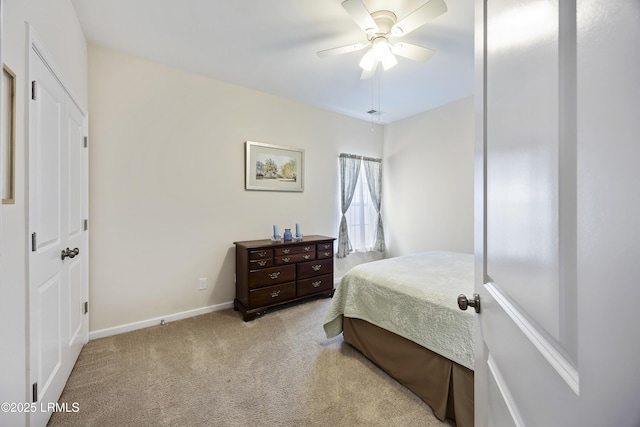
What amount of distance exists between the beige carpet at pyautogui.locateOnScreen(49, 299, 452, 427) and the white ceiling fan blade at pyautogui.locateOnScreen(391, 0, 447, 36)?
95.2 inches

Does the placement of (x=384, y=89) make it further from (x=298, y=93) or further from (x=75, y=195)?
(x=75, y=195)

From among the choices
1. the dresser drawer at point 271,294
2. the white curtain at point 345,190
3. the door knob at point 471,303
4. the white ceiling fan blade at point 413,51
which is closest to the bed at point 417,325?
the door knob at point 471,303

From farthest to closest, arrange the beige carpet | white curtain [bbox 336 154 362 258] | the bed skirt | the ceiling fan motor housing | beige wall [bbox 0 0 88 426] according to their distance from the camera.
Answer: white curtain [bbox 336 154 362 258], the ceiling fan motor housing, the beige carpet, the bed skirt, beige wall [bbox 0 0 88 426]

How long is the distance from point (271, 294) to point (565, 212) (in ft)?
9.37

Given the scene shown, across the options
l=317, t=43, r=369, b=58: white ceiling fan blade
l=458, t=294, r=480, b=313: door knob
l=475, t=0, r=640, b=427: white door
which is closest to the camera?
l=475, t=0, r=640, b=427: white door

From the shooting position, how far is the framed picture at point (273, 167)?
10.7 ft

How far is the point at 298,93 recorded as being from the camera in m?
3.39

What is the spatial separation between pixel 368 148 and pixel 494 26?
3812mm

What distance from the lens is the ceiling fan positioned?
1.62 meters

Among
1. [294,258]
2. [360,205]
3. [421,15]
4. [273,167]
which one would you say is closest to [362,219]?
[360,205]

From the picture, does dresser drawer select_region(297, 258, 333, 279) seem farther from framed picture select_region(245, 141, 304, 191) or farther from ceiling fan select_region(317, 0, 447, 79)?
ceiling fan select_region(317, 0, 447, 79)

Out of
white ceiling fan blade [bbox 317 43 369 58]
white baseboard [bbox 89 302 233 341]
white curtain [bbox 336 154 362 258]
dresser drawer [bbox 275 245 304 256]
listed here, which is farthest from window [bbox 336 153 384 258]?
white ceiling fan blade [bbox 317 43 369 58]

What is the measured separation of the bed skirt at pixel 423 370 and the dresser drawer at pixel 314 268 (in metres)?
1.17

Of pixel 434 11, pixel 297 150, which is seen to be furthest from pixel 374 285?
pixel 297 150
